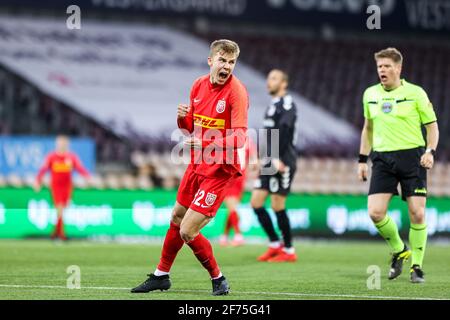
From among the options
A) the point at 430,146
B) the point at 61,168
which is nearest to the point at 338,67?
the point at 61,168

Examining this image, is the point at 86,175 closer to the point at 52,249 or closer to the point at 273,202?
the point at 52,249

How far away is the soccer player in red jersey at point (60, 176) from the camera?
19109 mm

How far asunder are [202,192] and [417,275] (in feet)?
9.36

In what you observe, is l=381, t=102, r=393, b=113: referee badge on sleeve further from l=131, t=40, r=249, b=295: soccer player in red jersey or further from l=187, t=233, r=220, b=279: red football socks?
l=187, t=233, r=220, b=279: red football socks

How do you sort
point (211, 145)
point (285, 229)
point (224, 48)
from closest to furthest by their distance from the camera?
point (224, 48), point (211, 145), point (285, 229)

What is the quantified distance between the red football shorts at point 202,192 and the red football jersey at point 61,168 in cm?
1040

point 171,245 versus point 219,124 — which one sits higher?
point 219,124

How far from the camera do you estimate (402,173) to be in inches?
427

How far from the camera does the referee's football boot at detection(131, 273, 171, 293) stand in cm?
918

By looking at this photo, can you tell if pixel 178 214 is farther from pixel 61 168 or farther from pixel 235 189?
pixel 61 168

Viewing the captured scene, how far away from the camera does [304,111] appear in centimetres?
3084

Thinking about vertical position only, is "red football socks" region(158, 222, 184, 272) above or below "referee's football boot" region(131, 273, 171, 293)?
above

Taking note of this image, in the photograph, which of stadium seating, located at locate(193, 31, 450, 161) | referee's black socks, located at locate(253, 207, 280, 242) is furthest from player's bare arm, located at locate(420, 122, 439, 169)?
stadium seating, located at locate(193, 31, 450, 161)

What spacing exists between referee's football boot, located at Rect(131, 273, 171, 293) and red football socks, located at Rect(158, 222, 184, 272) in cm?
9
